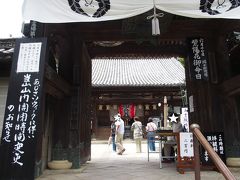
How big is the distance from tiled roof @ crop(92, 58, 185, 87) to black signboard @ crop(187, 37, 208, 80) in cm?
970

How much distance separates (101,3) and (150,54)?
4.20 meters

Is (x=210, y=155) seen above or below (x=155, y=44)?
below

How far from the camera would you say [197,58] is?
7973mm

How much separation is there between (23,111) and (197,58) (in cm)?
551

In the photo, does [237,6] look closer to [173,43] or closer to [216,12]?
[216,12]

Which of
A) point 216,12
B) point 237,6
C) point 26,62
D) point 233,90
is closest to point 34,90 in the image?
point 26,62

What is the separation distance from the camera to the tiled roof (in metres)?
18.4

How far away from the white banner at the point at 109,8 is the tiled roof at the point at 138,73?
12337 mm

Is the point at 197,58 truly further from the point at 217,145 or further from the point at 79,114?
the point at 79,114

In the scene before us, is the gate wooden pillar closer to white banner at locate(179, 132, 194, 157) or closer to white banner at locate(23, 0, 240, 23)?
white banner at locate(23, 0, 240, 23)

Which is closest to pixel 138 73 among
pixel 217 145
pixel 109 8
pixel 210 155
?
pixel 217 145

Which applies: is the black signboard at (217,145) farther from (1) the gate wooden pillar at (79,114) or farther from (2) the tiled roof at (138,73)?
(2) the tiled roof at (138,73)

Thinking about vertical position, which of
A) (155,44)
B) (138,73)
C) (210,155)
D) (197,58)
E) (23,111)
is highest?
A: (138,73)

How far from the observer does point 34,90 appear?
17.4 ft
